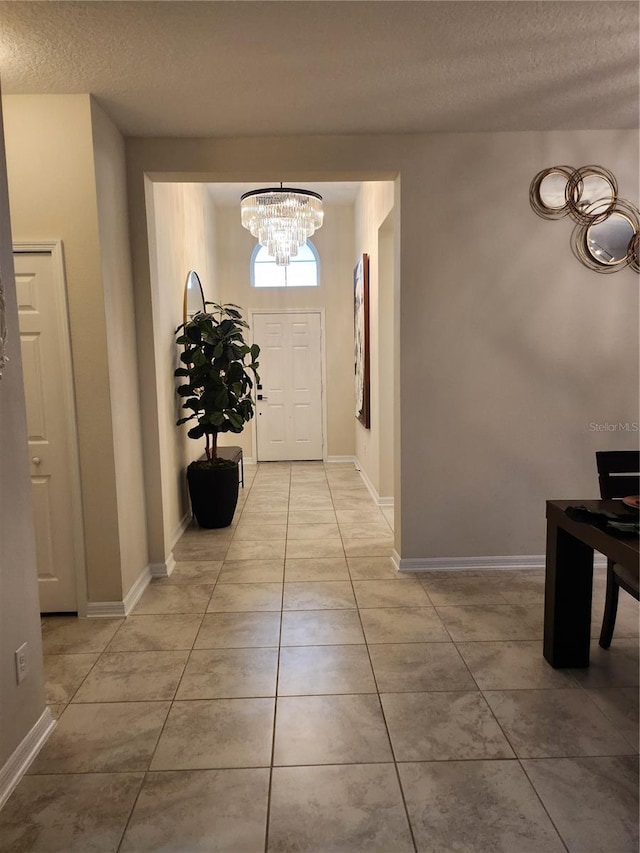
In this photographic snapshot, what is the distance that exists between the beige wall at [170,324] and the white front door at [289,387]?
1.90m

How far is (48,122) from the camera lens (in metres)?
2.88

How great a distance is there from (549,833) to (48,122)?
3.60 metres

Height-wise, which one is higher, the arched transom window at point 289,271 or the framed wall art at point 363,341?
the arched transom window at point 289,271

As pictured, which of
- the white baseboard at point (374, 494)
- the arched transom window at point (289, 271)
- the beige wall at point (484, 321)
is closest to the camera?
the beige wall at point (484, 321)

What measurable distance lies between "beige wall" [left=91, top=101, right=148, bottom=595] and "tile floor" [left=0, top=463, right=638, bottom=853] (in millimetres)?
434

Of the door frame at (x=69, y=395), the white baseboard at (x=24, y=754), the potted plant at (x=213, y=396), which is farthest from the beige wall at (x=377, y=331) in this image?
the white baseboard at (x=24, y=754)

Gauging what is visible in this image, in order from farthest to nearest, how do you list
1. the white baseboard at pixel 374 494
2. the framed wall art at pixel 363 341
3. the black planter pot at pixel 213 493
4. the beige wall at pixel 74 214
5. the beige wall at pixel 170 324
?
the framed wall art at pixel 363 341
the white baseboard at pixel 374 494
the black planter pot at pixel 213 493
the beige wall at pixel 170 324
the beige wall at pixel 74 214

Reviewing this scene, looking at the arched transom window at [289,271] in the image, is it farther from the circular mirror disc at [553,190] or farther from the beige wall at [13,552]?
the beige wall at [13,552]

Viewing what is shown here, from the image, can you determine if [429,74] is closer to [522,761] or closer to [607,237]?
[607,237]

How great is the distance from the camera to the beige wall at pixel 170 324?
3740 millimetres

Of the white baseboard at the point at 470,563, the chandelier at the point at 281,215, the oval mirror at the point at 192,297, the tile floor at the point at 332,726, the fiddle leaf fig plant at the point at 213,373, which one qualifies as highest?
the chandelier at the point at 281,215

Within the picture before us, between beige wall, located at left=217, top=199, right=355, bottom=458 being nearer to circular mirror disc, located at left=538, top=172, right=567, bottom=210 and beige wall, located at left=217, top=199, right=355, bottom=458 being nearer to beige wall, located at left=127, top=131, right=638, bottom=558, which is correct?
beige wall, located at left=127, top=131, right=638, bottom=558

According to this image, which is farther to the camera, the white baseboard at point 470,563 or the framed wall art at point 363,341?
the framed wall art at point 363,341

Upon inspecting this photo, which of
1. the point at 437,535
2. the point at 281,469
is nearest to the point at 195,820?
the point at 437,535
